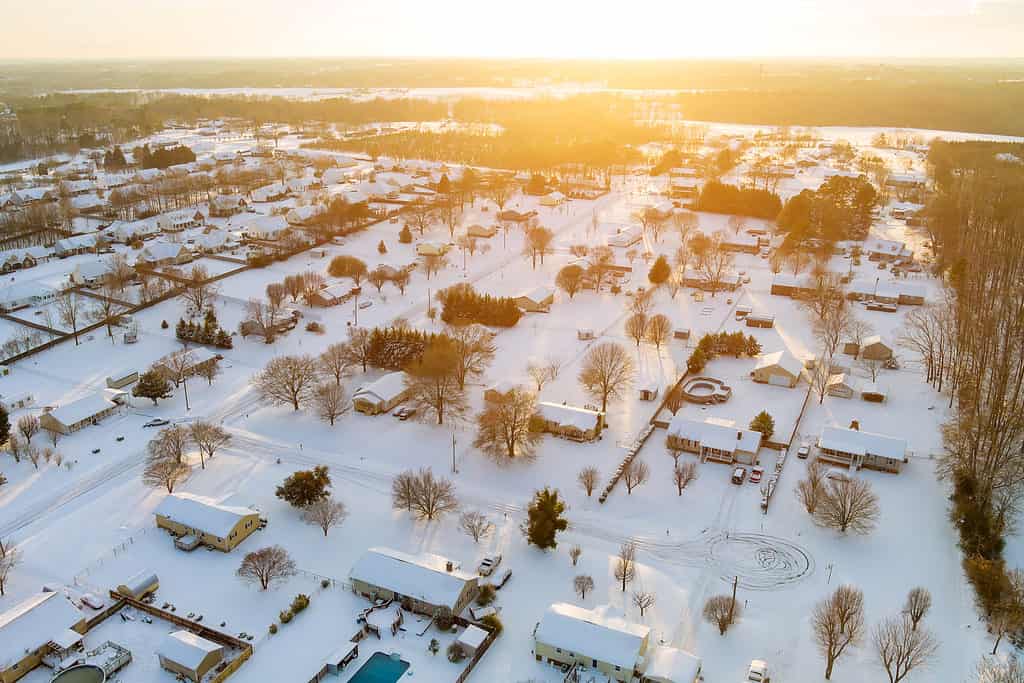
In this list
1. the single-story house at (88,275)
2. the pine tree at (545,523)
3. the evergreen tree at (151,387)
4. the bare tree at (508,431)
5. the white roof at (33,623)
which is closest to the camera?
the white roof at (33,623)

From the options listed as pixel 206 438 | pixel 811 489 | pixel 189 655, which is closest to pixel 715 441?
pixel 811 489

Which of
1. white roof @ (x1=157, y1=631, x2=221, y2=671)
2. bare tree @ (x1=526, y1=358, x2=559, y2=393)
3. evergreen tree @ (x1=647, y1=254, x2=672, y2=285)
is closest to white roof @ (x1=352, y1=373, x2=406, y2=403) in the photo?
bare tree @ (x1=526, y1=358, x2=559, y2=393)

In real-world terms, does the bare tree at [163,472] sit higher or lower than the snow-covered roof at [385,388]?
lower

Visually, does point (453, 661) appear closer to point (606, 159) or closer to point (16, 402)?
point (16, 402)

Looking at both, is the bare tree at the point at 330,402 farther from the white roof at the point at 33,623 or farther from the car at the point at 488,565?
the white roof at the point at 33,623

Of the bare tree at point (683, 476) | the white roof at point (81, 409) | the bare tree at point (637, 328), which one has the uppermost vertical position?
the bare tree at point (637, 328)

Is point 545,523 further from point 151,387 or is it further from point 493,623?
point 151,387

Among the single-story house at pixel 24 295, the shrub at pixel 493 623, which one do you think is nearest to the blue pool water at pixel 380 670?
the shrub at pixel 493 623
